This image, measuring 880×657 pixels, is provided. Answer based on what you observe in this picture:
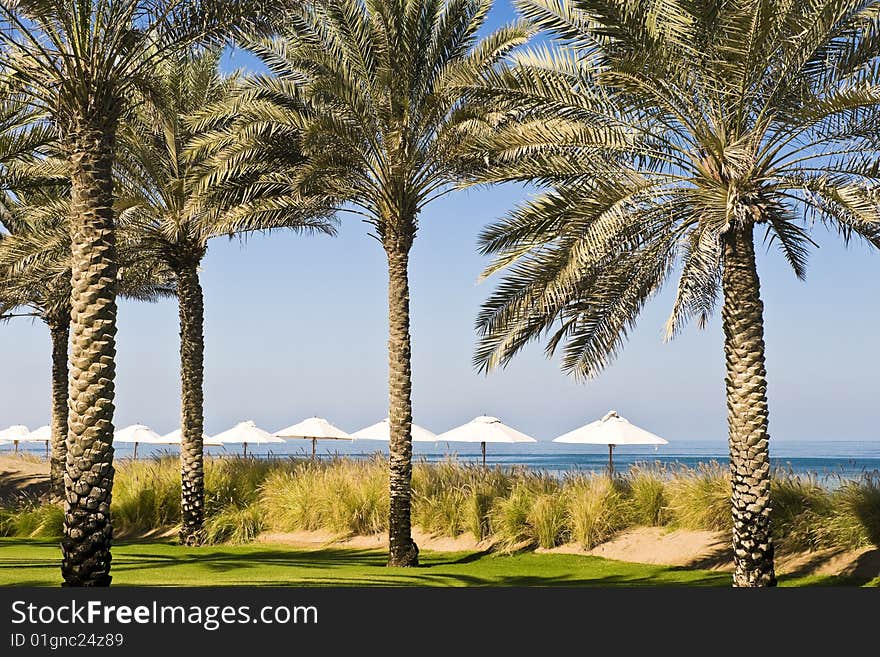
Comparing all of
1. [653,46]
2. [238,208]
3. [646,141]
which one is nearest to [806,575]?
[646,141]

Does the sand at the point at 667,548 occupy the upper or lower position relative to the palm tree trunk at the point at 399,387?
lower

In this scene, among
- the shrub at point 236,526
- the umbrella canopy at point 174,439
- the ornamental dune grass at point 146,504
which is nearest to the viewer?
the shrub at point 236,526

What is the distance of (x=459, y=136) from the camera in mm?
16266

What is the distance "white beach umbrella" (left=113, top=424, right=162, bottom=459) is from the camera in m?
38.4

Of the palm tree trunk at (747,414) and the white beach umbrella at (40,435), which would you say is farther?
the white beach umbrella at (40,435)

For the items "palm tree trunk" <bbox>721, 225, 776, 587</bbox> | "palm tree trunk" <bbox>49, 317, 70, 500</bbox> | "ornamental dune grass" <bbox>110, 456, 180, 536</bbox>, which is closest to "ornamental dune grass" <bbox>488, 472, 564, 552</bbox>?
"palm tree trunk" <bbox>721, 225, 776, 587</bbox>

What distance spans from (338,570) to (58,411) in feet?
47.0

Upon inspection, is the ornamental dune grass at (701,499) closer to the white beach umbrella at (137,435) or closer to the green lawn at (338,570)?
the green lawn at (338,570)

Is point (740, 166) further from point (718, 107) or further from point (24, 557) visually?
point (24, 557)

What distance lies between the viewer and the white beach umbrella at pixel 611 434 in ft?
80.1

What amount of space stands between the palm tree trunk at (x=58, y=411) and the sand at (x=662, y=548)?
17.6ft

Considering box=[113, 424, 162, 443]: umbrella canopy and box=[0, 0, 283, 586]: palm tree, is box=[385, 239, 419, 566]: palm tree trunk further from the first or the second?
box=[113, 424, 162, 443]: umbrella canopy


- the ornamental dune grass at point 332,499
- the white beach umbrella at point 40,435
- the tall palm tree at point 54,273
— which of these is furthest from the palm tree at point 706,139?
the white beach umbrella at point 40,435

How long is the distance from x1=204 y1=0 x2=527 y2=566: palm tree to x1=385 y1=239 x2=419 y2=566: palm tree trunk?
0.02m
